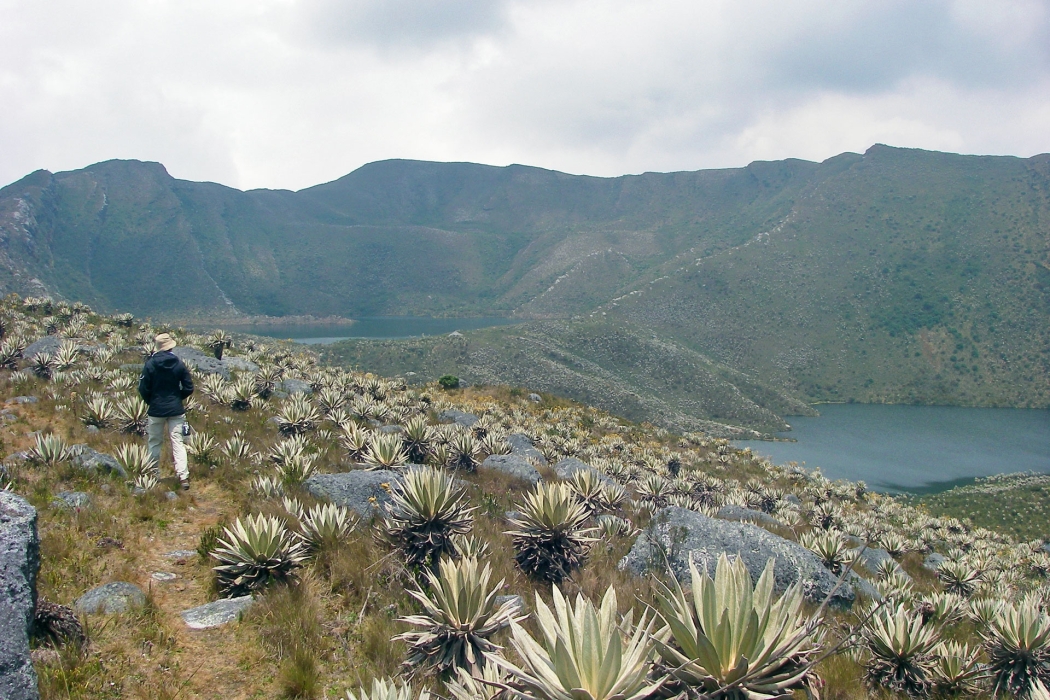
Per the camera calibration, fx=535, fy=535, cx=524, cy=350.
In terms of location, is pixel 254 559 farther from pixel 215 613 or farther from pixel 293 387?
pixel 293 387

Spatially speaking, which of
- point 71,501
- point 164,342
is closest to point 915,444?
point 164,342

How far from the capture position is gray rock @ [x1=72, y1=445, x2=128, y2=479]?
6.54m

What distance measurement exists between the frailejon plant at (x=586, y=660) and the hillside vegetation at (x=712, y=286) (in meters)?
51.8

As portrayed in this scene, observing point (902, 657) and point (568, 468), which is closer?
point (902, 657)

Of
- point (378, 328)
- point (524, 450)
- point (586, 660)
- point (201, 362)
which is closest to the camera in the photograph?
point (586, 660)

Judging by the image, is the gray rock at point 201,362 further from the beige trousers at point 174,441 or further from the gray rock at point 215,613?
the gray rock at point 215,613

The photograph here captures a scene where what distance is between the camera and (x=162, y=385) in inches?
285

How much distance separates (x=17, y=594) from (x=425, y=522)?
2831 millimetres

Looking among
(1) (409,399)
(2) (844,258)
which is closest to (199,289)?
(1) (409,399)

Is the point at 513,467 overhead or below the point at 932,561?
overhead

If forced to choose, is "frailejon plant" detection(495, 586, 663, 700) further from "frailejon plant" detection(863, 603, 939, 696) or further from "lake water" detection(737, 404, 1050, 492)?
"lake water" detection(737, 404, 1050, 492)

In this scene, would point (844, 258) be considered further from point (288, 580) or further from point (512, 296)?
point (288, 580)

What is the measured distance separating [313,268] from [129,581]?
193 metres

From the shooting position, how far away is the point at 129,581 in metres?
4.46
